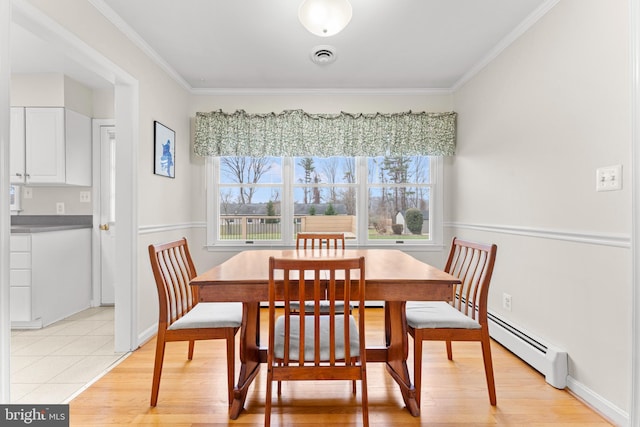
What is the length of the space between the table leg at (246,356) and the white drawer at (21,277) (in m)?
2.39

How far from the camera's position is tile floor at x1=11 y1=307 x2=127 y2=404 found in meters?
2.09

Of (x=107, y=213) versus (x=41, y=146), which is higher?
(x=41, y=146)

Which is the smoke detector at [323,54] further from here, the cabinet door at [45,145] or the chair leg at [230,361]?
the cabinet door at [45,145]

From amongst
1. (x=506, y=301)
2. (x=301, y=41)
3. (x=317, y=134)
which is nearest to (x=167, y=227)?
(x=317, y=134)

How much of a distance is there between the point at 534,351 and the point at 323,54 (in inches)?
108

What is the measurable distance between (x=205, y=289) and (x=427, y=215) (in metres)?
3.03

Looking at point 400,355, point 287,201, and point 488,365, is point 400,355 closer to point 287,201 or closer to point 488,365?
point 488,365

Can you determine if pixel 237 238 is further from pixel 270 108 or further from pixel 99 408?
pixel 99 408

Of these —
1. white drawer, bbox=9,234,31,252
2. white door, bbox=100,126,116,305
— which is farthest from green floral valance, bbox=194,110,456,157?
white drawer, bbox=9,234,31,252

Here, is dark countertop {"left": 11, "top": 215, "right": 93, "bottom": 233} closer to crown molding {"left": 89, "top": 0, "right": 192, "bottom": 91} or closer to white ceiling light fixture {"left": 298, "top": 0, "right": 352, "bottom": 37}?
crown molding {"left": 89, "top": 0, "right": 192, "bottom": 91}

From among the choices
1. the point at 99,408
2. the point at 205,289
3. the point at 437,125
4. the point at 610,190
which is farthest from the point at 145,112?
the point at 610,190

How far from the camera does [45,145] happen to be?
352 cm
